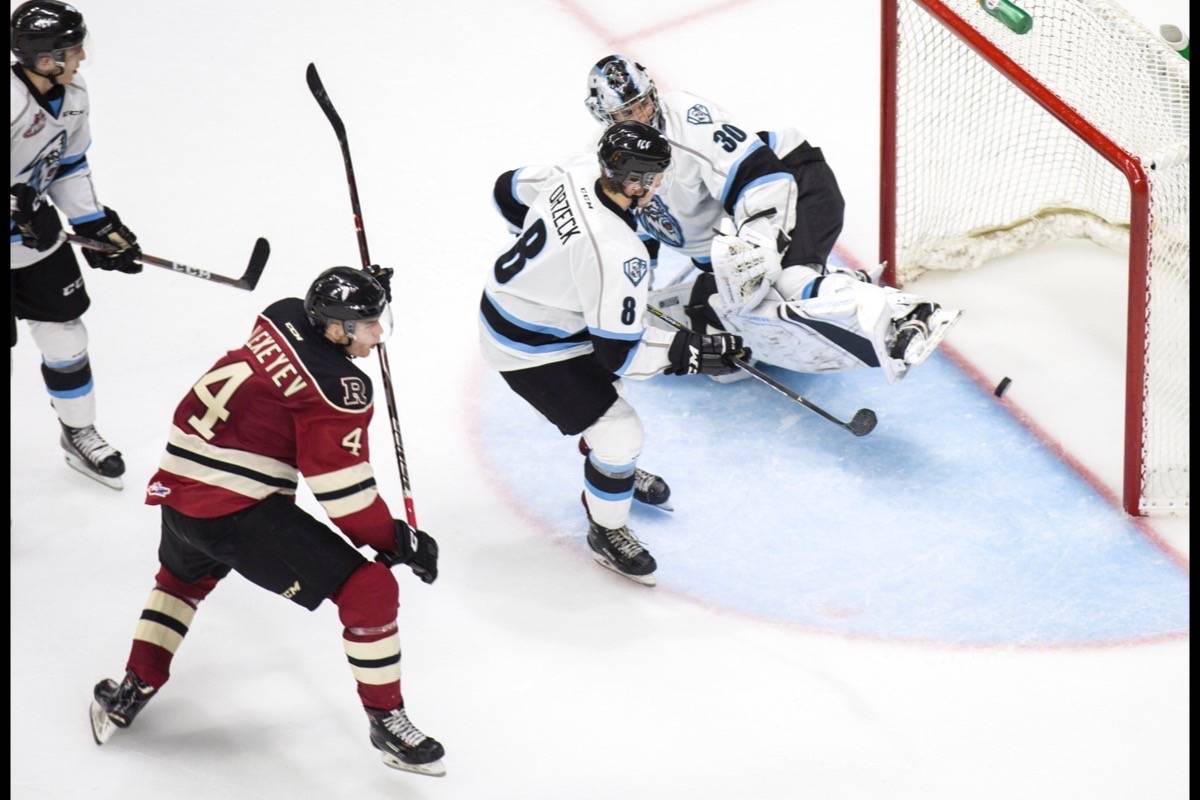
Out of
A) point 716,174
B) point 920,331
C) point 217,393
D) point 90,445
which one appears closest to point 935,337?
point 920,331

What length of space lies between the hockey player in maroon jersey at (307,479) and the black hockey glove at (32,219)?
0.79 m

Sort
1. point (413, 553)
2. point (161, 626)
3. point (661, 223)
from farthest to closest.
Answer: point (661, 223), point (161, 626), point (413, 553)

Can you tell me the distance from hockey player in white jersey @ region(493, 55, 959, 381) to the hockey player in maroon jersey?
101 centimetres

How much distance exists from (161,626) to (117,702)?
17 cm

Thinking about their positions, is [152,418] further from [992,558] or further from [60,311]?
[992,558]

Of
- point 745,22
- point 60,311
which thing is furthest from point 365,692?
point 745,22

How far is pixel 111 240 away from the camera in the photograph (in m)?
3.99

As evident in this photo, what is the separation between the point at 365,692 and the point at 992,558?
1.43 m

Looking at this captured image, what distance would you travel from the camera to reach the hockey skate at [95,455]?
413cm

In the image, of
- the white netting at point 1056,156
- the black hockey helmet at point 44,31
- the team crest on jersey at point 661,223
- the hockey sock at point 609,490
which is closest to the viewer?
the black hockey helmet at point 44,31

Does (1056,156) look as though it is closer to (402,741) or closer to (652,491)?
(652,491)

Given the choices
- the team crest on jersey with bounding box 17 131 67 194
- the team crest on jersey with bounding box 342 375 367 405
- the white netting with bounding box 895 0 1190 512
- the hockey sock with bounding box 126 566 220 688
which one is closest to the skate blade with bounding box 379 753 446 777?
the hockey sock with bounding box 126 566 220 688

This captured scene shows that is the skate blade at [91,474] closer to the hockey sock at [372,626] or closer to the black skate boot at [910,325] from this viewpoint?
the hockey sock at [372,626]

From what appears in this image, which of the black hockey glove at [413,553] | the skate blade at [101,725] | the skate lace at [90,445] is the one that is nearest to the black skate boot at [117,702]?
the skate blade at [101,725]
